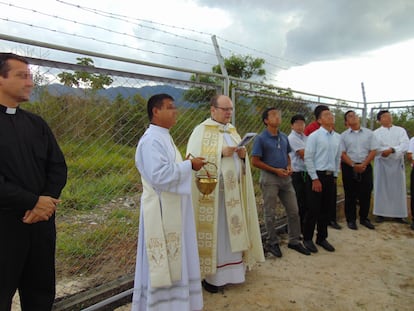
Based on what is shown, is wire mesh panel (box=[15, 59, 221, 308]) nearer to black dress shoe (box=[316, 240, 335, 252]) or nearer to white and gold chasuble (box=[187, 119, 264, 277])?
white and gold chasuble (box=[187, 119, 264, 277])

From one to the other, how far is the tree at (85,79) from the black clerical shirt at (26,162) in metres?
0.61

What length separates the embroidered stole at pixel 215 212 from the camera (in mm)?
3346

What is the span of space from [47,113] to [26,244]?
45.6 inches

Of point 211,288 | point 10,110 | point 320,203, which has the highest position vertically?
point 10,110

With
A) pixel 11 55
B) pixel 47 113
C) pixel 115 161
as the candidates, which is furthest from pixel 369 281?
pixel 11 55

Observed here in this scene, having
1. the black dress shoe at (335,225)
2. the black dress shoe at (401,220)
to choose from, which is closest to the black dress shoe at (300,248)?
the black dress shoe at (335,225)

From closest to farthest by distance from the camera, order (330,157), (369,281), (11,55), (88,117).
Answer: (11,55)
(88,117)
(369,281)
(330,157)

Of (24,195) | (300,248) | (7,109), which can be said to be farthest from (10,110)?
(300,248)

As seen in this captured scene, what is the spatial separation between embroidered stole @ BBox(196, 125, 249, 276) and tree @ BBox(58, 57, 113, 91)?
1.15 meters

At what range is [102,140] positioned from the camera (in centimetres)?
314

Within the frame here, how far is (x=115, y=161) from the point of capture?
3.44 m

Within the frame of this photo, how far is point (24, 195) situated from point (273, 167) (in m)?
2.96

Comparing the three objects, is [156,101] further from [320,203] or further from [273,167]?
[320,203]

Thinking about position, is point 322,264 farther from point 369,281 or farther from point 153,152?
point 153,152
